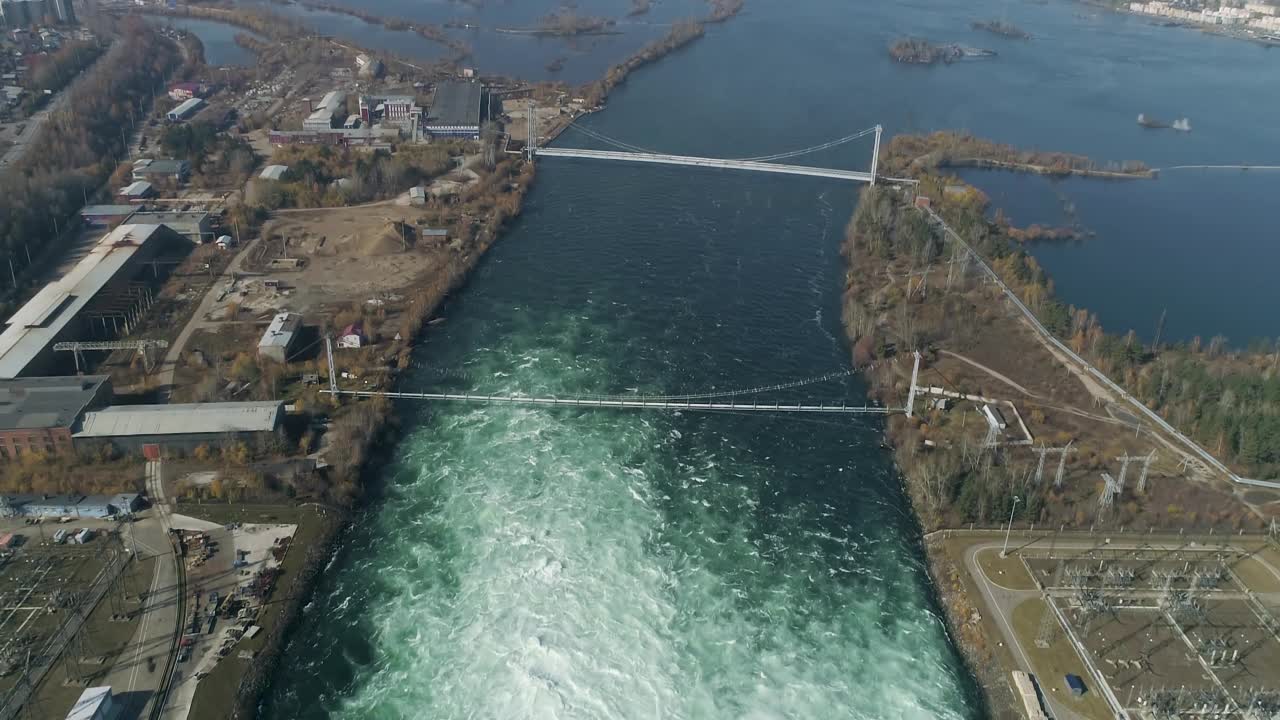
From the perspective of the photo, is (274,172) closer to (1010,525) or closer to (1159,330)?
(1010,525)

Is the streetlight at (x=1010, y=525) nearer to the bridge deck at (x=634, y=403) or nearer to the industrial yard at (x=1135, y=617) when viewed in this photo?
the industrial yard at (x=1135, y=617)

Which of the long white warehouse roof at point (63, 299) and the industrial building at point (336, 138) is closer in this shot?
the long white warehouse roof at point (63, 299)

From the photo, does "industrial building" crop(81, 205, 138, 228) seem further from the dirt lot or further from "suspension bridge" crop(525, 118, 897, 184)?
"suspension bridge" crop(525, 118, 897, 184)

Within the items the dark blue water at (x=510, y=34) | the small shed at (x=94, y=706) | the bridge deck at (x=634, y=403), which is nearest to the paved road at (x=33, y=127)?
the dark blue water at (x=510, y=34)

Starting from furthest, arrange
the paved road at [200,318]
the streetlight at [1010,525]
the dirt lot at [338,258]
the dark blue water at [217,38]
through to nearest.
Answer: the dark blue water at [217,38], the dirt lot at [338,258], the paved road at [200,318], the streetlight at [1010,525]

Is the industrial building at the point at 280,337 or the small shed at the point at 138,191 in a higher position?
the small shed at the point at 138,191

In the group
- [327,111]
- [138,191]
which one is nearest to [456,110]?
[327,111]
